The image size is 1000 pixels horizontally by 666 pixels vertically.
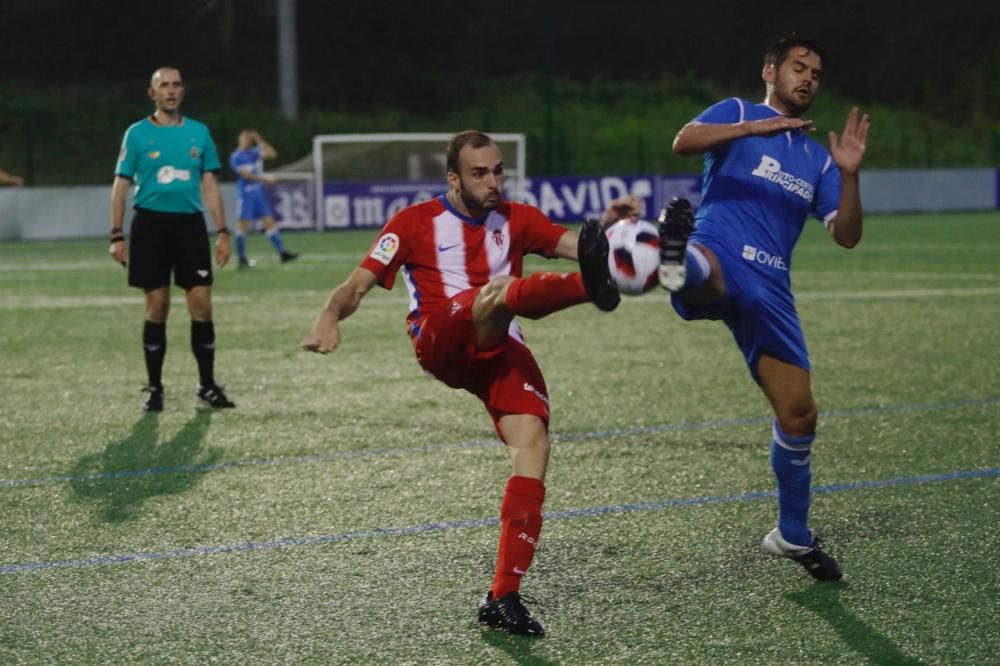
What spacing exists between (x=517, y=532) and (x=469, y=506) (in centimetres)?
191

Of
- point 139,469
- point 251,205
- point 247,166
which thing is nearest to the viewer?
point 139,469

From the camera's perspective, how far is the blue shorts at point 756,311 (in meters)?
5.30

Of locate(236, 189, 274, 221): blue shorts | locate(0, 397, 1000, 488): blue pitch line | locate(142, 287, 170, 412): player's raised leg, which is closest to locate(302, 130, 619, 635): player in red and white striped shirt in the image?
locate(0, 397, 1000, 488): blue pitch line

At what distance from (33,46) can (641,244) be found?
47396mm

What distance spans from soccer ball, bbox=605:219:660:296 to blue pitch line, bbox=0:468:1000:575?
2040 millimetres

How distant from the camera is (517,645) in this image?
4.64 metres

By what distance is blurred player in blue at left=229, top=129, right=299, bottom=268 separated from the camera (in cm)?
2206

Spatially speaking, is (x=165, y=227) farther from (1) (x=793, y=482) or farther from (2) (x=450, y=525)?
(1) (x=793, y=482)

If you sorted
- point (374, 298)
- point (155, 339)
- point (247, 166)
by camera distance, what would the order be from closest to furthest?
point (155, 339)
point (374, 298)
point (247, 166)

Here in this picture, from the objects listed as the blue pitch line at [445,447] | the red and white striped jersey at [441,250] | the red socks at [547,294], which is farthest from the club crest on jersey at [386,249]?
the blue pitch line at [445,447]

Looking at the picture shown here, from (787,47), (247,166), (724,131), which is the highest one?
(787,47)

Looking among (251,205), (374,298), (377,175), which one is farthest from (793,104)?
(377,175)

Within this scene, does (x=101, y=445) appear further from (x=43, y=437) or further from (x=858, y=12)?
(x=858, y=12)

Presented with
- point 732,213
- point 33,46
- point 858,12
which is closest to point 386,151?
point 33,46
